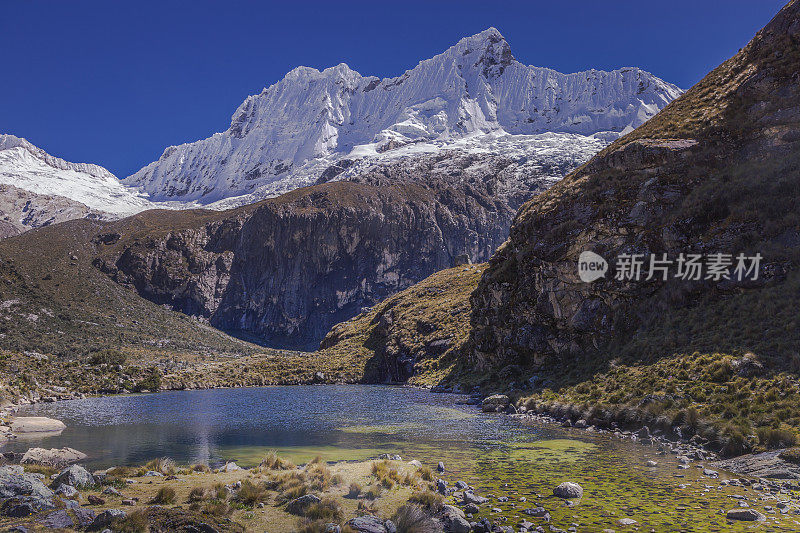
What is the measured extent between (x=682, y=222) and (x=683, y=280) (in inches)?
204

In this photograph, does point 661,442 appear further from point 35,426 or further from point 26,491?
point 35,426

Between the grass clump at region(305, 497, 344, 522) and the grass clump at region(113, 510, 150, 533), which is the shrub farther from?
the grass clump at region(305, 497, 344, 522)

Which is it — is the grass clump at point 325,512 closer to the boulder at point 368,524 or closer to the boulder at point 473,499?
the boulder at point 368,524

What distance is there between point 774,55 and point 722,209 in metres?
19.3

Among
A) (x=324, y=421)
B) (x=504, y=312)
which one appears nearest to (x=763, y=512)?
(x=324, y=421)

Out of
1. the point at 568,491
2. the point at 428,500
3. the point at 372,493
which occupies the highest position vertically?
the point at 568,491

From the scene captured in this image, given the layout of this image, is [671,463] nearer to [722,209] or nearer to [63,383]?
[722,209]

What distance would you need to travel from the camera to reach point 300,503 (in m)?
14.6

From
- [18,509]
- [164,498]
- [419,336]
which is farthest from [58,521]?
[419,336]

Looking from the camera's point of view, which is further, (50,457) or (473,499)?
(50,457)

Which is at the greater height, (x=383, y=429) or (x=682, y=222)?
(x=682, y=222)

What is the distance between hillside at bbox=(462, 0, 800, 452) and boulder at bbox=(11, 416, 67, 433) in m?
37.2

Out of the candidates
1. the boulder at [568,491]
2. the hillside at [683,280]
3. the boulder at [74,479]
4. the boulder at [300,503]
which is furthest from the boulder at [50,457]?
the hillside at [683,280]

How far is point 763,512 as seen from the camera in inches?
545
